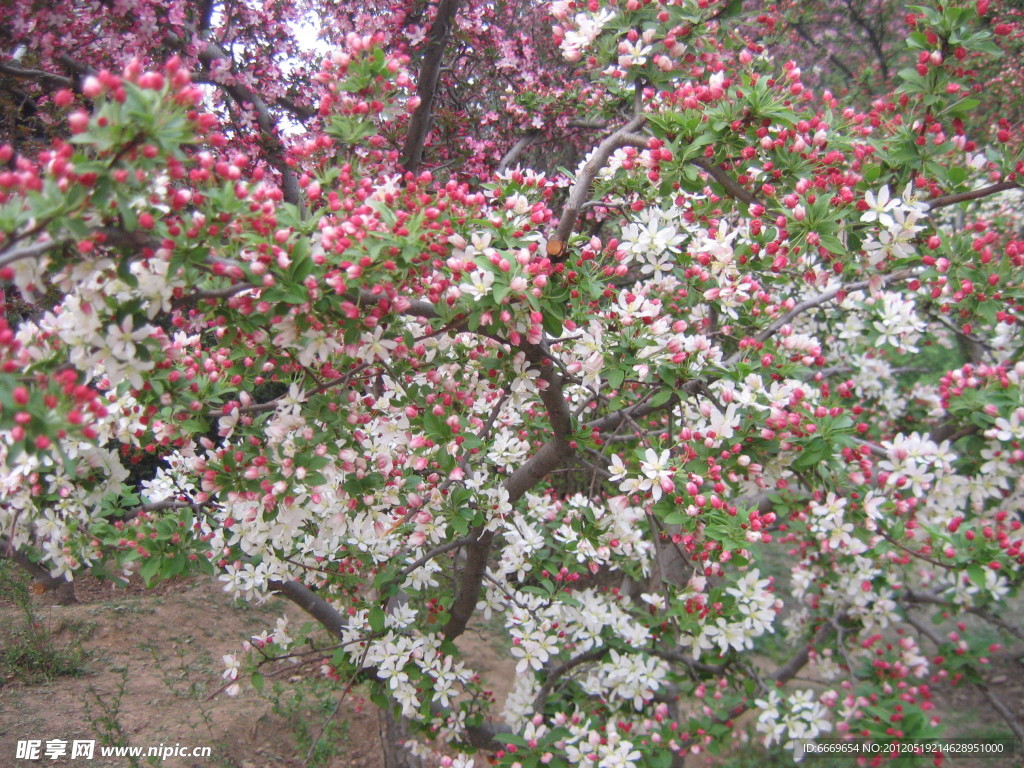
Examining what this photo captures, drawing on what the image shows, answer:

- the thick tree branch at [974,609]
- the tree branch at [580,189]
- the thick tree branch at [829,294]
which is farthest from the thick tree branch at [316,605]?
the thick tree branch at [974,609]

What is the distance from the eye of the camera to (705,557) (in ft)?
6.15

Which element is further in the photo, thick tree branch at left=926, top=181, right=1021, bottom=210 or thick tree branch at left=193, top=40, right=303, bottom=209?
thick tree branch at left=193, top=40, right=303, bottom=209

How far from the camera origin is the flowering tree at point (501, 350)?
1.31 meters

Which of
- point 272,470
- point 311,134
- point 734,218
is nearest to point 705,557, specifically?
point 272,470

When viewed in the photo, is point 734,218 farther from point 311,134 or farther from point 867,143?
point 311,134

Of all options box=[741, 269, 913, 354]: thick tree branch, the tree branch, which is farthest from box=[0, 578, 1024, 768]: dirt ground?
box=[741, 269, 913, 354]: thick tree branch

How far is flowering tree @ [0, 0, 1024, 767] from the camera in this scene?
1.31 metres

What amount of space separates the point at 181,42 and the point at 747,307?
121 inches

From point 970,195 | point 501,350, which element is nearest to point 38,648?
point 501,350

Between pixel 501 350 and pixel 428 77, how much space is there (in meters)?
1.94

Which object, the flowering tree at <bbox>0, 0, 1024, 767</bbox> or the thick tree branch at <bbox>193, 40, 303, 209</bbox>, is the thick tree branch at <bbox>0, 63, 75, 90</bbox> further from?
the thick tree branch at <bbox>193, 40, 303, 209</bbox>

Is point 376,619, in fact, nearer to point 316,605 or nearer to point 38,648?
point 316,605

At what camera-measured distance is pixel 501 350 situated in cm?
192

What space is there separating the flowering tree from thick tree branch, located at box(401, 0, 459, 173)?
0.02 m
